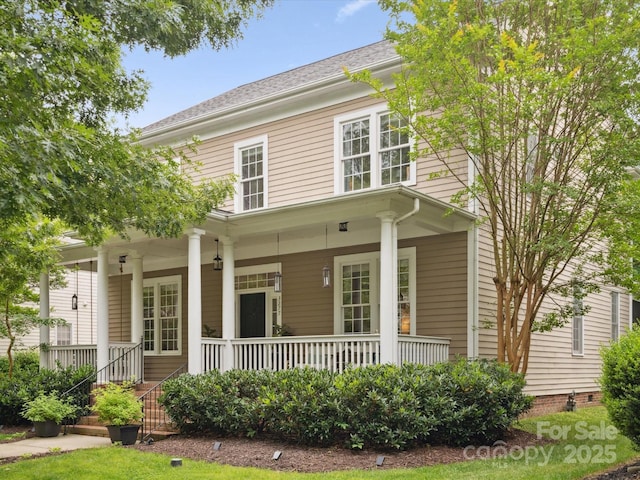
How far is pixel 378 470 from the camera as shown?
298 inches

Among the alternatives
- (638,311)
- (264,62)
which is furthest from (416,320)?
(264,62)

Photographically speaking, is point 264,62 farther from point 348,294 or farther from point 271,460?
point 271,460

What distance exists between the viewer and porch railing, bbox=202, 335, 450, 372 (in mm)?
10297

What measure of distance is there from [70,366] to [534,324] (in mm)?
8979

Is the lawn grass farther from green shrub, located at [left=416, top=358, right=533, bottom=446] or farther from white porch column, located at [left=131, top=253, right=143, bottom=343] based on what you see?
white porch column, located at [left=131, top=253, right=143, bottom=343]

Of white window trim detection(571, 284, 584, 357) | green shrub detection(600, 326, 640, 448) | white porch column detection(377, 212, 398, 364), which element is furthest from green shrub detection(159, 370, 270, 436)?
white window trim detection(571, 284, 584, 357)

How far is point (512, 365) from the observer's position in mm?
10312

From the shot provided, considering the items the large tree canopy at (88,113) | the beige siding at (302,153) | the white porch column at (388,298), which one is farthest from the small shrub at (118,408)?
the beige siding at (302,153)

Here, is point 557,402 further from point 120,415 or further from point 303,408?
point 120,415

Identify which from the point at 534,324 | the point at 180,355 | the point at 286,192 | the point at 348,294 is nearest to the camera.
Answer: the point at 534,324

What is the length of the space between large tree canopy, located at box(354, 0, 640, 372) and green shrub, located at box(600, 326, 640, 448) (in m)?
3.02

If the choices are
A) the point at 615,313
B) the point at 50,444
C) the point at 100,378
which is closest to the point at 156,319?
the point at 100,378

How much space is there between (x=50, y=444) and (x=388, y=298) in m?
5.74

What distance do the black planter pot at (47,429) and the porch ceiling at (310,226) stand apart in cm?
334
